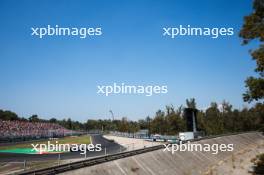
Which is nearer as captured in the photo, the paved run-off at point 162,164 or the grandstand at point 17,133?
the paved run-off at point 162,164

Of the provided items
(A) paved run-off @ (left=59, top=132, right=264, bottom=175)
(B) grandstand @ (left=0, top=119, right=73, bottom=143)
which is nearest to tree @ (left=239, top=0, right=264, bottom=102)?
(A) paved run-off @ (left=59, top=132, right=264, bottom=175)

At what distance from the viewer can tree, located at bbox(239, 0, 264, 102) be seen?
19656 millimetres

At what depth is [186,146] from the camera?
44.8 meters

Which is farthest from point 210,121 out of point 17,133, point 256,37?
point 256,37

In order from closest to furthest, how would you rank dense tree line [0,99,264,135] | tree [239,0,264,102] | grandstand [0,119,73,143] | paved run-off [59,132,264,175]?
tree [239,0,264,102], paved run-off [59,132,264,175], grandstand [0,119,73,143], dense tree line [0,99,264,135]

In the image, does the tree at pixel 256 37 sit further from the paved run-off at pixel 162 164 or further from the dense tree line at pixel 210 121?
the dense tree line at pixel 210 121

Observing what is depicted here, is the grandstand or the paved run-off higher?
the grandstand

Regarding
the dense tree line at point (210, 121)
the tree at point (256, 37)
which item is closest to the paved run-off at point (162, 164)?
the tree at point (256, 37)

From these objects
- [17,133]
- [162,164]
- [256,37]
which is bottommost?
[162,164]

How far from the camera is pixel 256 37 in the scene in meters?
20.9

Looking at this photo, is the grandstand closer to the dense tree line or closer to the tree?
the dense tree line

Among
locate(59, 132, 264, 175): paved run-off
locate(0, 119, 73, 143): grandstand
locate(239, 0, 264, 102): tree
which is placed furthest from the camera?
locate(0, 119, 73, 143): grandstand

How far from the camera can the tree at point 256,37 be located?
64.5 ft

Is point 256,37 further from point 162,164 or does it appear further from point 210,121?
point 210,121
